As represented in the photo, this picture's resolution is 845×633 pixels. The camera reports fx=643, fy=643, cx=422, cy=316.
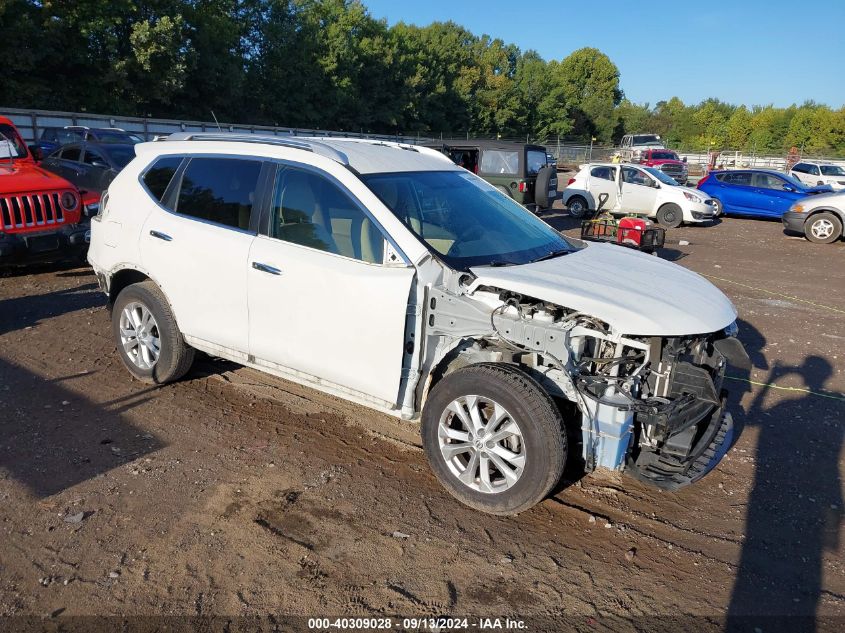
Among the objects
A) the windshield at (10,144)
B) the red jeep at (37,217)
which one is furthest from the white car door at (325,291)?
the windshield at (10,144)

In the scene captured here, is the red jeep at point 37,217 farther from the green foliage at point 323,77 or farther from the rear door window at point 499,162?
the green foliage at point 323,77

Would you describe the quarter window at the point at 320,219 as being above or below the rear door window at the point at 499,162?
below

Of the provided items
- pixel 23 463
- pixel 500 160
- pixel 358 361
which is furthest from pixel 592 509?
pixel 500 160

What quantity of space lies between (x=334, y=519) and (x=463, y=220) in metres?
2.14

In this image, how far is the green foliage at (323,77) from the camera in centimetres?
3266

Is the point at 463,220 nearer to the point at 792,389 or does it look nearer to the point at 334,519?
the point at 334,519

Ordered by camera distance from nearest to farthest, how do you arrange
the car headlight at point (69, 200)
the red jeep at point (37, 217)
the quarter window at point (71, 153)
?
the red jeep at point (37, 217) → the car headlight at point (69, 200) → the quarter window at point (71, 153)

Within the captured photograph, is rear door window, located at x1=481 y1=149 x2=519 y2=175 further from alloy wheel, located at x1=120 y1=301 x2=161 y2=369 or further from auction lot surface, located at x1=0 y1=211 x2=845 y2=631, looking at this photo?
alloy wheel, located at x1=120 y1=301 x2=161 y2=369

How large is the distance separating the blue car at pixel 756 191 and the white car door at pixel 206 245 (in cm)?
1713

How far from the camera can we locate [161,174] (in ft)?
16.9

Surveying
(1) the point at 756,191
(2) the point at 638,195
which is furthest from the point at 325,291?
(1) the point at 756,191

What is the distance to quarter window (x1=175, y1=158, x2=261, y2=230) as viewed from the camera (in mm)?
4574

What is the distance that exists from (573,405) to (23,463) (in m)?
3.44

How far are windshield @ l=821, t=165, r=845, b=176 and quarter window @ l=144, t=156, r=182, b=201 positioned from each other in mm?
28636
